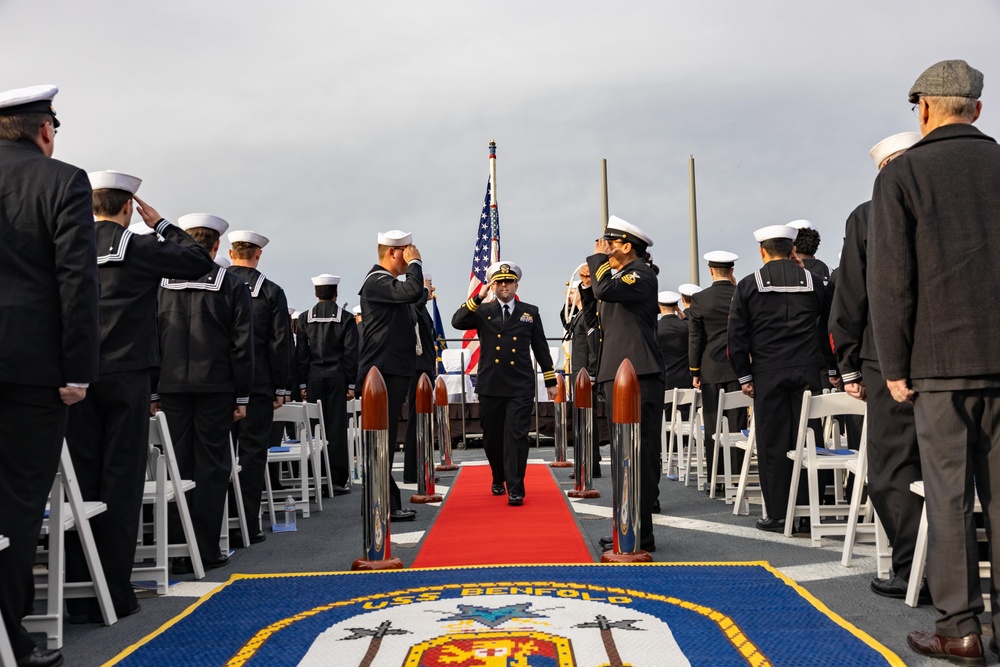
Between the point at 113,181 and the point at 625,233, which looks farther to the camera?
the point at 625,233

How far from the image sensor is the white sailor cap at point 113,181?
4.90m

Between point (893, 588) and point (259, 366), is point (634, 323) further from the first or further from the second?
point (259, 366)

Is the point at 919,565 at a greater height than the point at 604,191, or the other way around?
the point at 604,191

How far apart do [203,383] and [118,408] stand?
120 cm

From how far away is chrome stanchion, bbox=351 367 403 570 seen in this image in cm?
548

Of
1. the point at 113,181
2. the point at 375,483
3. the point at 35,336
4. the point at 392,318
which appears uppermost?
the point at 113,181

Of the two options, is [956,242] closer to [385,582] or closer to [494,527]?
[385,582]

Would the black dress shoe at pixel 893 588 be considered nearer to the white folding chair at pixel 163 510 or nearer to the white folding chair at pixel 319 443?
the white folding chair at pixel 163 510

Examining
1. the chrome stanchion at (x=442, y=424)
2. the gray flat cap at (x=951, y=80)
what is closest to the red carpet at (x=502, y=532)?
the chrome stanchion at (x=442, y=424)

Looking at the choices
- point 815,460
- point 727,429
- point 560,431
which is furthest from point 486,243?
point 815,460

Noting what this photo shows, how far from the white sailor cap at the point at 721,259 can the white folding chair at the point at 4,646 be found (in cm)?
683

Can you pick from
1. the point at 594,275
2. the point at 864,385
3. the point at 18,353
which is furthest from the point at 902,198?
the point at 18,353

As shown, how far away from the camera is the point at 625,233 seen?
21.0 feet

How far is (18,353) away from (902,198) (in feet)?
10.8
